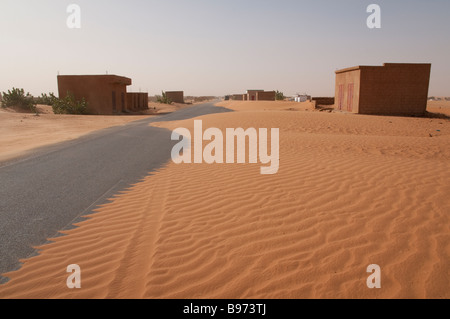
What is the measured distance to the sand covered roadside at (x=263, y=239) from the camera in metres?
2.71

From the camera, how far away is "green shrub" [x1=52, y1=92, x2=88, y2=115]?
1090 inches

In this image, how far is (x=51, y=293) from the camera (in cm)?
271

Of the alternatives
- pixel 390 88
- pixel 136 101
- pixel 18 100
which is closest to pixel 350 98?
pixel 390 88

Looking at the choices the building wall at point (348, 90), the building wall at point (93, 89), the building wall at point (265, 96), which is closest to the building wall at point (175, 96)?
the building wall at point (265, 96)

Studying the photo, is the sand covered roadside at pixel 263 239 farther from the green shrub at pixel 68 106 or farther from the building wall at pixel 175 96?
the building wall at pixel 175 96

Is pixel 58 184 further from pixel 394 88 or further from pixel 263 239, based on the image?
pixel 394 88

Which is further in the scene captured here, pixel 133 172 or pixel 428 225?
pixel 133 172

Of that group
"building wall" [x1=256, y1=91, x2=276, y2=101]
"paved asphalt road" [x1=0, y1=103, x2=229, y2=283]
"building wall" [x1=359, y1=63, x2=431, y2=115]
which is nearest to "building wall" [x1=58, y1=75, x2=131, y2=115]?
"paved asphalt road" [x1=0, y1=103, x2=229, y2=283]

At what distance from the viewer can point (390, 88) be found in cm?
2073

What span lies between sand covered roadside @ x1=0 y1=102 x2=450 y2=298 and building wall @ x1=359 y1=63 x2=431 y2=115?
15867 millimetres

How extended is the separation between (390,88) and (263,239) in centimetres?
2116

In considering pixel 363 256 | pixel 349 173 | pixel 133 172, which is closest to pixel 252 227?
pixel 363 256
